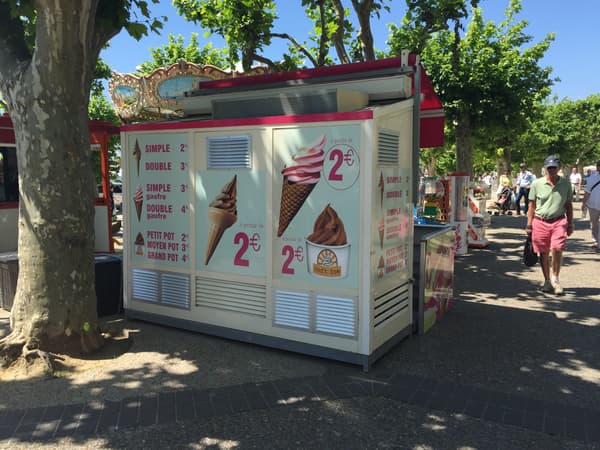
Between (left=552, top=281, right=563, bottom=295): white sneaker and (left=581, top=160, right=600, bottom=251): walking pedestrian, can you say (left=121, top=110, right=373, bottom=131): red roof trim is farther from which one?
(left=581, top=160, right=600, bottom=251): walking pedestrian

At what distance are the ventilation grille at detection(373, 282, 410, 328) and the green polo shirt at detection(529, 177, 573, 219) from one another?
2915 mm

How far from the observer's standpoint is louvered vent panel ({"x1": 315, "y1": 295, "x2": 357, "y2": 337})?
179 inches

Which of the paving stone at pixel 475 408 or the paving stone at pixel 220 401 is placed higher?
the paving stone at pixel 220 401

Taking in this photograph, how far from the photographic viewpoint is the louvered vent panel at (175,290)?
551 centimetres

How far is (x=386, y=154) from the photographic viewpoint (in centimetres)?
468

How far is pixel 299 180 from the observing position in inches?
185

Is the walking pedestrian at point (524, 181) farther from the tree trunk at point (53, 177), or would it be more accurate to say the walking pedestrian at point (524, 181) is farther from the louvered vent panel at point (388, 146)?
the tree trunk at point (53, 177)

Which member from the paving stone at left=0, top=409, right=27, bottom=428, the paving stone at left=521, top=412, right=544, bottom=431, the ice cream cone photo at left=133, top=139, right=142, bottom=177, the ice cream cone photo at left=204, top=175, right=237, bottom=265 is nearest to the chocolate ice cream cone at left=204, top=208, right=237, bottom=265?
the ice cream cone photo at left=204, top=175, right=237, bottom=265

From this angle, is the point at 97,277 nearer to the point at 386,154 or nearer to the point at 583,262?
the point at 386,154

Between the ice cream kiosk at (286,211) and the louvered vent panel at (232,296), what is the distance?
0.01m

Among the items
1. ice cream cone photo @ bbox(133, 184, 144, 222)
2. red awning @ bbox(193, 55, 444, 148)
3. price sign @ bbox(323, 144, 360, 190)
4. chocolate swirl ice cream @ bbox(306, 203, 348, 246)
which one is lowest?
chocolate swirl ice cream @ bbox(306, 203, 348, 246)

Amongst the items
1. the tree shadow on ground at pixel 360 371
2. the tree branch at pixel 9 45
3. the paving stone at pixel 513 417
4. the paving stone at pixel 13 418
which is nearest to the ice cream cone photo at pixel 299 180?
the tree shadow on ground at pixel 360 371

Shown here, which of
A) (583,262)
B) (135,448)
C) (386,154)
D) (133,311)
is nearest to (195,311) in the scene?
(133,311)

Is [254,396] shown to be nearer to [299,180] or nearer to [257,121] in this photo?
[299,180]
